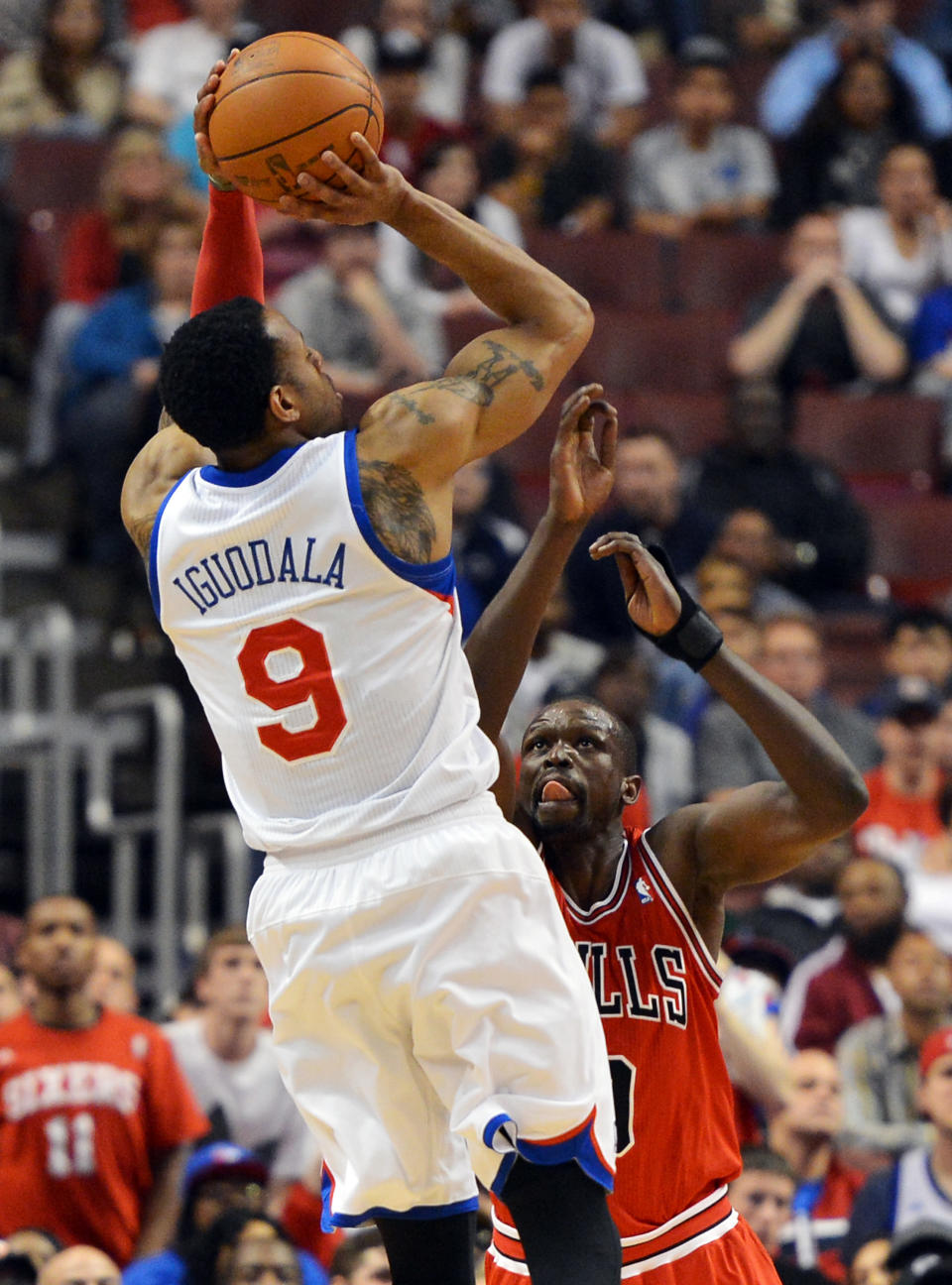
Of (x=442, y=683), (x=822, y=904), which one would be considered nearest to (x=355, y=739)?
(x=442, y=683)

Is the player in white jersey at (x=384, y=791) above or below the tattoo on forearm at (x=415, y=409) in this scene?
below

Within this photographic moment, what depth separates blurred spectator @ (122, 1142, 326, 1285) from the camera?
6.70 meters

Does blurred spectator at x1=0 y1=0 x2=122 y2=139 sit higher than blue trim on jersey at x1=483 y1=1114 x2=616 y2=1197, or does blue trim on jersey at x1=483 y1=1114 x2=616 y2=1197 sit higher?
blurred spectator at x1=0 y1=0 x2=122 y2=139

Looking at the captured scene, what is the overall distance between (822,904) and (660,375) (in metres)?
3.88

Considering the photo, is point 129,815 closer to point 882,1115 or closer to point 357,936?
point 882,1115

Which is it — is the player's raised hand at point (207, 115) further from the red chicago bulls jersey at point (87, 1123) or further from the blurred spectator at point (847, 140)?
the blurred spectator at point (847, 140)

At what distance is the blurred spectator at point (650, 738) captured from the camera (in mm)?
9117

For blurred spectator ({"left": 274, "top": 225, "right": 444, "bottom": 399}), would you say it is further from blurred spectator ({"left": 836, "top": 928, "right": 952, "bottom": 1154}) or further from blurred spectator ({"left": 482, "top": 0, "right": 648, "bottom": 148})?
blurred spectator ({"left": 836, "top": 928, "right": 952, "bottom": 1154})

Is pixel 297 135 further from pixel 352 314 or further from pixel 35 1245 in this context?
pixel 352 314

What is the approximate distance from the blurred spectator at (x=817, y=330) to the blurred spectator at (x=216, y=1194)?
5.70 m

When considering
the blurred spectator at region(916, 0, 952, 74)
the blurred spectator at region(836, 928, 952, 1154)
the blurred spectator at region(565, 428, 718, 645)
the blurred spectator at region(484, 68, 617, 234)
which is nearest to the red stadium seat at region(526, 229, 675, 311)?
the blurred spectator at region(484, 68, 617, 234)

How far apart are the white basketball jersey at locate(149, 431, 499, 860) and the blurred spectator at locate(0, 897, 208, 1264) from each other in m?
3.69

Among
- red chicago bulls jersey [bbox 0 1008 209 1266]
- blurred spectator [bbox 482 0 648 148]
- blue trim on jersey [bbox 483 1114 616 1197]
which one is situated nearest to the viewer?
blue trim on jersey [bbox 483 1114 616 1197]

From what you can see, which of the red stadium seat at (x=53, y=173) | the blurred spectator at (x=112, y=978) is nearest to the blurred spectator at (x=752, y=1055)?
the blurred spectator at (x=112, y=978)
